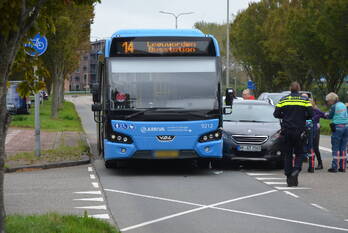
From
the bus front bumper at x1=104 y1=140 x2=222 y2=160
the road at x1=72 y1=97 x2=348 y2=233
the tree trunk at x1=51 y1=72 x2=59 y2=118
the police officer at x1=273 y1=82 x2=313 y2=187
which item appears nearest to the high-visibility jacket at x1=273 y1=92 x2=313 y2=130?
the police officer at x1=273 y1=82 x2=313 y2=187

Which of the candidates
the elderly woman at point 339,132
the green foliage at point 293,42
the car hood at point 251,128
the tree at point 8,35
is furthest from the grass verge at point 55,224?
the green foliage at point 293,42

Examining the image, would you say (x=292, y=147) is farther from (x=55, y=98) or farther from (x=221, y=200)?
(x=55, y=98)

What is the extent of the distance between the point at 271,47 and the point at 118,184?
152 ft

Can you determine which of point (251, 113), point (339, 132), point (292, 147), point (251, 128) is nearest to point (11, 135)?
point (251, 113)

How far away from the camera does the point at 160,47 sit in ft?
50.0

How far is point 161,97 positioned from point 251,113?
356 centimetres

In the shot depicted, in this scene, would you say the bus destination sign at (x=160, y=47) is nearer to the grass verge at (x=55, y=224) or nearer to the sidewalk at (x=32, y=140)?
the sidewalk at (x=32, y=140)

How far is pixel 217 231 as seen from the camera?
881 cm

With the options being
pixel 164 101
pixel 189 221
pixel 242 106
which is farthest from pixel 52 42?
pixel 189 221

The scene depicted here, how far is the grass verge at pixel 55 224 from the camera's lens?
25.3 ft

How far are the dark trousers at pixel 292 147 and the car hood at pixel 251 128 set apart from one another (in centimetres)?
258

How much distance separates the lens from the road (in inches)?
366

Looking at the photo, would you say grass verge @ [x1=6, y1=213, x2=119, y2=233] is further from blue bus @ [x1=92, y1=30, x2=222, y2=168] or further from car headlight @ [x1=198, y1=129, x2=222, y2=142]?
car headlight @ [x1=198, y1=129, x2=222, y2=142]

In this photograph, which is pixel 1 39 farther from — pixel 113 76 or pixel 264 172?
pixel 264 172
